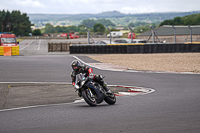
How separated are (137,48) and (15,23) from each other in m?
166

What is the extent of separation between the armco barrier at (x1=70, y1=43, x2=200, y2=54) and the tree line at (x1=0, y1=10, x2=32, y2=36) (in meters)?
147

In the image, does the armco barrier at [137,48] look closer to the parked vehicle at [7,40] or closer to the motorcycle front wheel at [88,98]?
the parked vehicle at [7,40]

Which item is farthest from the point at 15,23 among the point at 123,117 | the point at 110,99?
the point at 123,117

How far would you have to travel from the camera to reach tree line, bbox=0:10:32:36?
183 meters

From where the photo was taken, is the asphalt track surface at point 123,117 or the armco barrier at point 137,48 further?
the armco barrier at point 137,48

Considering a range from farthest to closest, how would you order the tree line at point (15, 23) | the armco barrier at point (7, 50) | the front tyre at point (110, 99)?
1. the tree line at point (15, 23)
2. the armco barrier at point (7, 50)
3. the front tyre at point (110, 99)

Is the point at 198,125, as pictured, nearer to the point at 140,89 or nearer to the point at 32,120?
the point at 32,120

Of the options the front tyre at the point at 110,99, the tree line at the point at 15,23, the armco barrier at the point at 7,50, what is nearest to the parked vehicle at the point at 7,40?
the armco barrier at the point at 7,50

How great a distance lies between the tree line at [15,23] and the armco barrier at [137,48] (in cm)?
14653

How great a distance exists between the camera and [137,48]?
36844mm

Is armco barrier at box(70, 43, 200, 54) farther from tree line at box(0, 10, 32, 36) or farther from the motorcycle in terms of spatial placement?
tree line at box(0, 10, 32, 36)

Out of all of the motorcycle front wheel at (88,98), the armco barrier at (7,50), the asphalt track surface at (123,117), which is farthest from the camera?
the armco barrier at (7,50)

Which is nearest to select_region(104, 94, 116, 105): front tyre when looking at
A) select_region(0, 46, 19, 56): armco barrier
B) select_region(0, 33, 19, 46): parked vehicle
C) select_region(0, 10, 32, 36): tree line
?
select_region(0, 46, 19, 56): armco barrier

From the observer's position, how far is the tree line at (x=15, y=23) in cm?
18262
